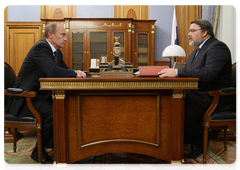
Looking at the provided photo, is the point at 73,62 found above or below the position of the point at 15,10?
below

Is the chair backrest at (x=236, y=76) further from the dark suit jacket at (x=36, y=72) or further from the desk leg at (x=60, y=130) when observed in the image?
the desk leg at (x=60, y=130)

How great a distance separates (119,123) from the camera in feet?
6.29

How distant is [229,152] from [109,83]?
179 centimetres

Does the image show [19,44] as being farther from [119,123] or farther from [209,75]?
[209,75]

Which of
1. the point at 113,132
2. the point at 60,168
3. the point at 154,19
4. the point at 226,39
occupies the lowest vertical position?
the point at 60,168

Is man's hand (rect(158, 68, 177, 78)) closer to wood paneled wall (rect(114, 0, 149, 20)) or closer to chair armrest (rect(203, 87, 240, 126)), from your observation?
chair armrest (rect(203, 87, 240, 126))

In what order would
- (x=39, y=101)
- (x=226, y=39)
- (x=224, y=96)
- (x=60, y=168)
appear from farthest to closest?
1. (x=226, y=39)
2. (x=224, y=96)
3. (x=39, y=101)
4. (x=60, y=168)

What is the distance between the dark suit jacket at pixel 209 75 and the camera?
212cm

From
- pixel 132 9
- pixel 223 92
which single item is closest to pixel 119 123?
pixel 223 92

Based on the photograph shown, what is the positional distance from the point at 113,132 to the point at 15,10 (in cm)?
655

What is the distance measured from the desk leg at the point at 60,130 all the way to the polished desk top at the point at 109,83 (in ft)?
0.33

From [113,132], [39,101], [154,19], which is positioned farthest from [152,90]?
[154,19]

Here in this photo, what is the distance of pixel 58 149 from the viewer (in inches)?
72.4

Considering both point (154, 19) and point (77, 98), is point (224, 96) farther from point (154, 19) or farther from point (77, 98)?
point (154, 19)
